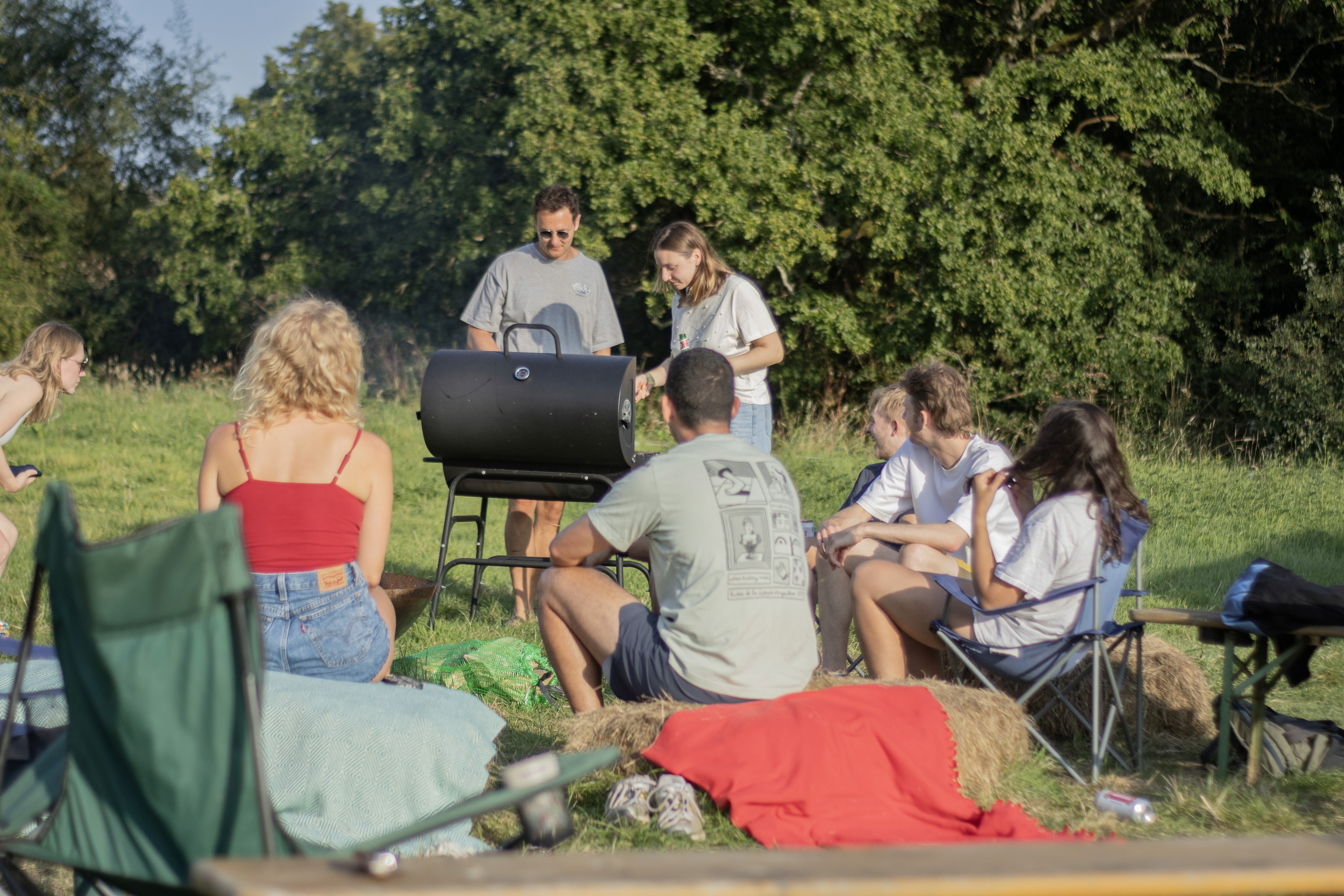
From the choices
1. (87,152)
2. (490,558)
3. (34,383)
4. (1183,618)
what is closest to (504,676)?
(490,558)

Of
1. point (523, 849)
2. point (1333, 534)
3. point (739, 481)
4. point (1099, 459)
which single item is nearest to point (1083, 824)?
point (1099, 459)

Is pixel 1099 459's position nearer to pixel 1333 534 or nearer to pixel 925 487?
pixel 925 487

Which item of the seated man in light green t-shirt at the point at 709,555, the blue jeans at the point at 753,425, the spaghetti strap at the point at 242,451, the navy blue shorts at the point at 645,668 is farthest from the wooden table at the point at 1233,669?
the spaghetti strap at the point at 242,451

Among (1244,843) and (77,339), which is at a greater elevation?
(77,339)

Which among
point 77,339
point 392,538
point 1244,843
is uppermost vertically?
point 77,339

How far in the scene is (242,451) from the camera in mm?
3051

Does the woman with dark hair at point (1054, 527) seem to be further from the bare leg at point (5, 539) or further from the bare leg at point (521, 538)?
the bare leg at point (5, 539)

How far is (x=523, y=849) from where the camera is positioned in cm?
290

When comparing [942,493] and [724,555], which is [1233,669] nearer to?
[942,493]

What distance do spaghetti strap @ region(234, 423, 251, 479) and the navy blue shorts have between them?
1157 millimetres

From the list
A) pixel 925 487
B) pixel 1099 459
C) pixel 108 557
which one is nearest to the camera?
pixel 108 557

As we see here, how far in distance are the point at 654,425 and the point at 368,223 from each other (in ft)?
35.5

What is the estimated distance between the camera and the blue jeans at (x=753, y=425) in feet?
17.2

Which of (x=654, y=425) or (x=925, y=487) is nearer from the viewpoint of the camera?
(x=925, y=487)
